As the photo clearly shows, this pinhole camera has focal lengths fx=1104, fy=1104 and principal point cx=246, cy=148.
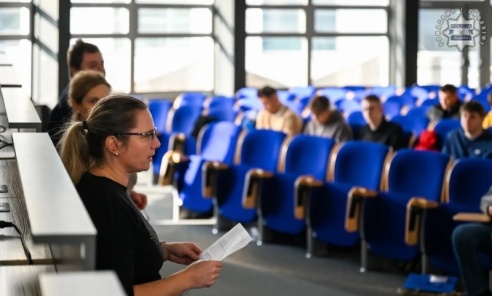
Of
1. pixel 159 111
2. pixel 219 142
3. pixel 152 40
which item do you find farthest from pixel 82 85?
pixel 152 40

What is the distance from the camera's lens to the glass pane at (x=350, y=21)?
17.4 meters

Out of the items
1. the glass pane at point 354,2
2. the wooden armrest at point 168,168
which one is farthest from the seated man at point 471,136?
the glass pane at point 354,2

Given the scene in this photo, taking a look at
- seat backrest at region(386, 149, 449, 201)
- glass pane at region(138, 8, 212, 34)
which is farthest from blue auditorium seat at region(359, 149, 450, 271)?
glass pane at region(138, 8, 212, 34)

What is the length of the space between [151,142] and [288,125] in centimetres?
699

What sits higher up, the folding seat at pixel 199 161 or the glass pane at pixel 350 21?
A: the glass pane at pixel 350 21

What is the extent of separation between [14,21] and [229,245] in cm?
1227

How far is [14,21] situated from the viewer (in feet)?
49.2

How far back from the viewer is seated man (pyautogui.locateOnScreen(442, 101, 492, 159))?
816 centimetres

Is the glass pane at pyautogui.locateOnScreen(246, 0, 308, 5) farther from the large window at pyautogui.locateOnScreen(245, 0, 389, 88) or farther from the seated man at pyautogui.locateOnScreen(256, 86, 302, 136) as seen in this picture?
the seated man at pyautogui.locateOnScreen(256, 86, 302, 136)

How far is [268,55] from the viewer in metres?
17.1

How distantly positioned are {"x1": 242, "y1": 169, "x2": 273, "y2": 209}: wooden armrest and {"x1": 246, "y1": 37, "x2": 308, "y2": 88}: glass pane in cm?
853

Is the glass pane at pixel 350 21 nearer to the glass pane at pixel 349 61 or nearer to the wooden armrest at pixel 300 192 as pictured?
the glass pane at pixel 349 61

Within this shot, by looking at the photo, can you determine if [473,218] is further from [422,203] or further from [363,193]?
[363,193]

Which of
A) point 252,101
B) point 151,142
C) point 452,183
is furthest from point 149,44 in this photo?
point 151,142
